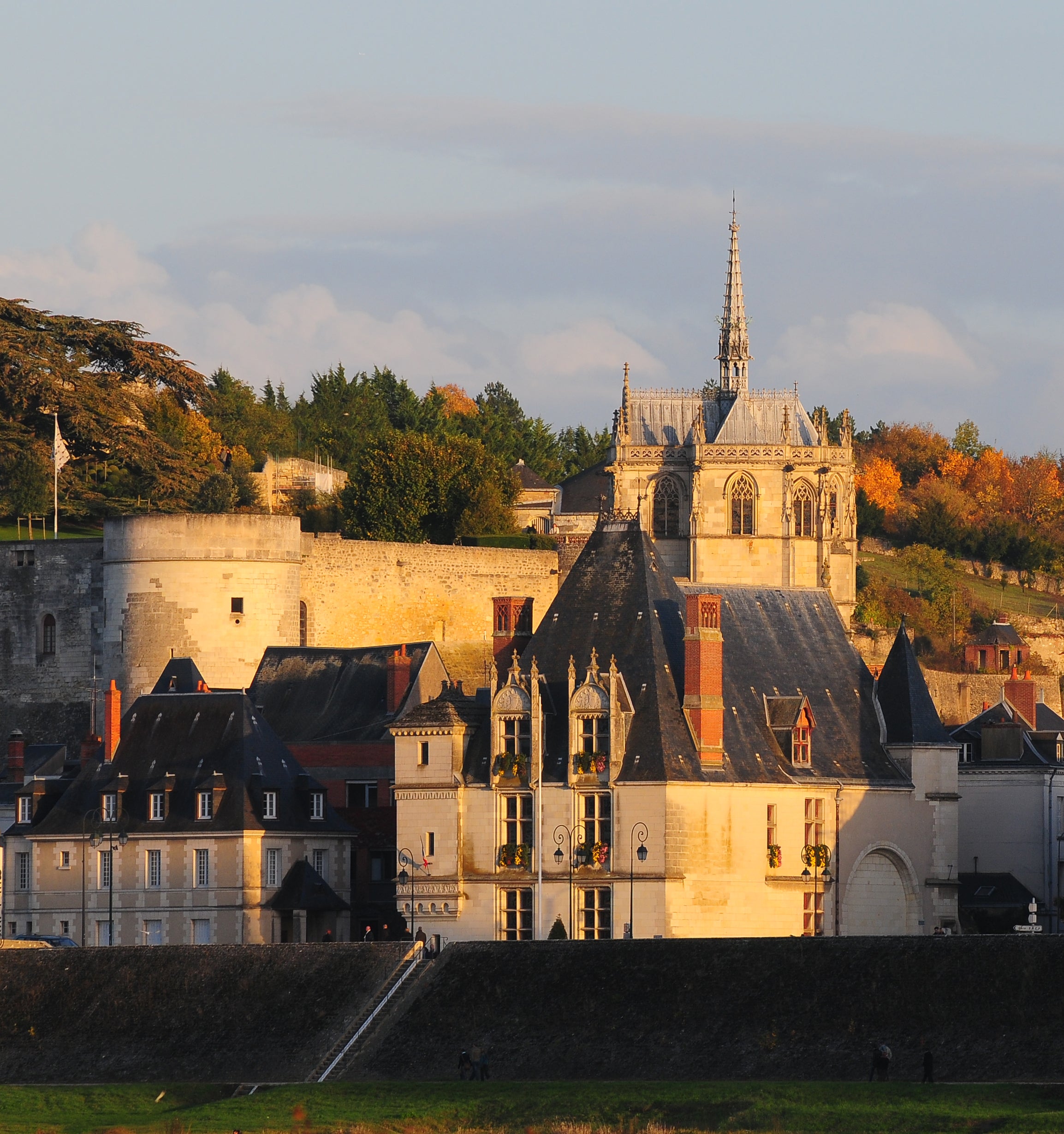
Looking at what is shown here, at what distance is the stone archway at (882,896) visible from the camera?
5991 cm

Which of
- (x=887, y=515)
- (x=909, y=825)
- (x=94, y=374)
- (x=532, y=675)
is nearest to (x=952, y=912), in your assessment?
(x=909, y=825)

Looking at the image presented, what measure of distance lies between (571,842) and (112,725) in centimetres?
1228

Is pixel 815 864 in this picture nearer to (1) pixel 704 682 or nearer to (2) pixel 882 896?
(2) pixel 882 896

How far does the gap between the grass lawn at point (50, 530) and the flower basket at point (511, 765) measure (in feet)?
121

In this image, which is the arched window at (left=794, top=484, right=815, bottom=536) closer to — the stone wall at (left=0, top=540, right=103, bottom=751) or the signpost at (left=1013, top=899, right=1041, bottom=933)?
the stone wall at (left=0, top=540, right=103, bottom=751)

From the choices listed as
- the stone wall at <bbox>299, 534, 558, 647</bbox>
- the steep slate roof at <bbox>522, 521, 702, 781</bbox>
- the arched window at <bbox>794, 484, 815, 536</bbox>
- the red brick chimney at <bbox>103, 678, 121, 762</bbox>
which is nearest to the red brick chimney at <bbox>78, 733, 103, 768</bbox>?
the red brick chimney at <bbox>103, 678, 121, 762</bbox>

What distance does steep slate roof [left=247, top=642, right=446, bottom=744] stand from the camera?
68.3 m

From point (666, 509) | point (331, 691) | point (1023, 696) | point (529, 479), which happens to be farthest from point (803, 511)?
point (331, 691)

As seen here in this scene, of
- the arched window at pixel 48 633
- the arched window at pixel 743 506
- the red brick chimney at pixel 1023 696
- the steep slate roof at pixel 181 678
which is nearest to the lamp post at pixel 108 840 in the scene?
the steep slate roof at pixel 181 678

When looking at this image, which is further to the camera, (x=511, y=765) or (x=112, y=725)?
(x=112, y=725)

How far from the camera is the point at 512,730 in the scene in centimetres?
5828

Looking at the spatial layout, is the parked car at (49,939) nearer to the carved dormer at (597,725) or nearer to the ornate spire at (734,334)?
the carved dormer at (597,725)

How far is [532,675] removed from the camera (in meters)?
58.1

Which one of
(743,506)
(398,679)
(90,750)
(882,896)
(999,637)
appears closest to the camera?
(882,896)
